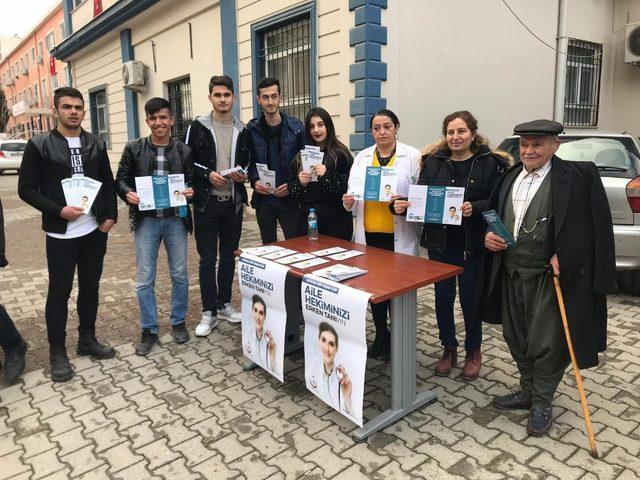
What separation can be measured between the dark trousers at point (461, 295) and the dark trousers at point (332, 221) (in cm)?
82

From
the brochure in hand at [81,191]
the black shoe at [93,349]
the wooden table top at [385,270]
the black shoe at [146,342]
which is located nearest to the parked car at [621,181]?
the wooden table top at [385,270]

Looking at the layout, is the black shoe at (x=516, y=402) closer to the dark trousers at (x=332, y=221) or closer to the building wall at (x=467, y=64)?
the dark trousers at (x=332, y=221)

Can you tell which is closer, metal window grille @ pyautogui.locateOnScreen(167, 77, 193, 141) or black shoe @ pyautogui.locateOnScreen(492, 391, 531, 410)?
black shoe @ pyautogui.locateOnScreen(492, 391, 531, 410)

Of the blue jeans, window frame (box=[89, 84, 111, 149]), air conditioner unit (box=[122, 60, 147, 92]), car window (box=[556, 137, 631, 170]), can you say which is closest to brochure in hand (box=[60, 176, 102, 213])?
the blue jeans

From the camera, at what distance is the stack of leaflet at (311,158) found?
11.9 ft

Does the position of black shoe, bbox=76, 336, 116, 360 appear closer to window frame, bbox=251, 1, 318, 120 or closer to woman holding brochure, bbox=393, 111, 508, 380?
woman holding brochure, bbox=393, 111, 508, 380

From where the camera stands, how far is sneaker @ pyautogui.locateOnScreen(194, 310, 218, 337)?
4199mm

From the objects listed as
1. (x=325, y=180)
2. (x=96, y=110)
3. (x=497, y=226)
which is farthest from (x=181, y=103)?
(x=497, y=226)

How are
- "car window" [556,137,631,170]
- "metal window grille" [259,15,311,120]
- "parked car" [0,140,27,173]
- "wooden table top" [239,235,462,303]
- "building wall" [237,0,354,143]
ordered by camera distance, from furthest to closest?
"parked car" [0,140,27,173]
"metal window grille" [259,15,311,120]
"building wall" [237,0,354,143]
"car window" [556,137,631,170]
"wooden table top" [239,235,462,303]

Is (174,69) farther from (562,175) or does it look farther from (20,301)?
(562,175)

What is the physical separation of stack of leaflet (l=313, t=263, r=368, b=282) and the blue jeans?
1476 millimetres

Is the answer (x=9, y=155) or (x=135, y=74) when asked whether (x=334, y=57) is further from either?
(x=9, y=155)

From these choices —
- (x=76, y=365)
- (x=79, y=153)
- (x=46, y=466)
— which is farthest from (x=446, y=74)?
(x=46, y=466)

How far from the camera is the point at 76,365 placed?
3.75m
